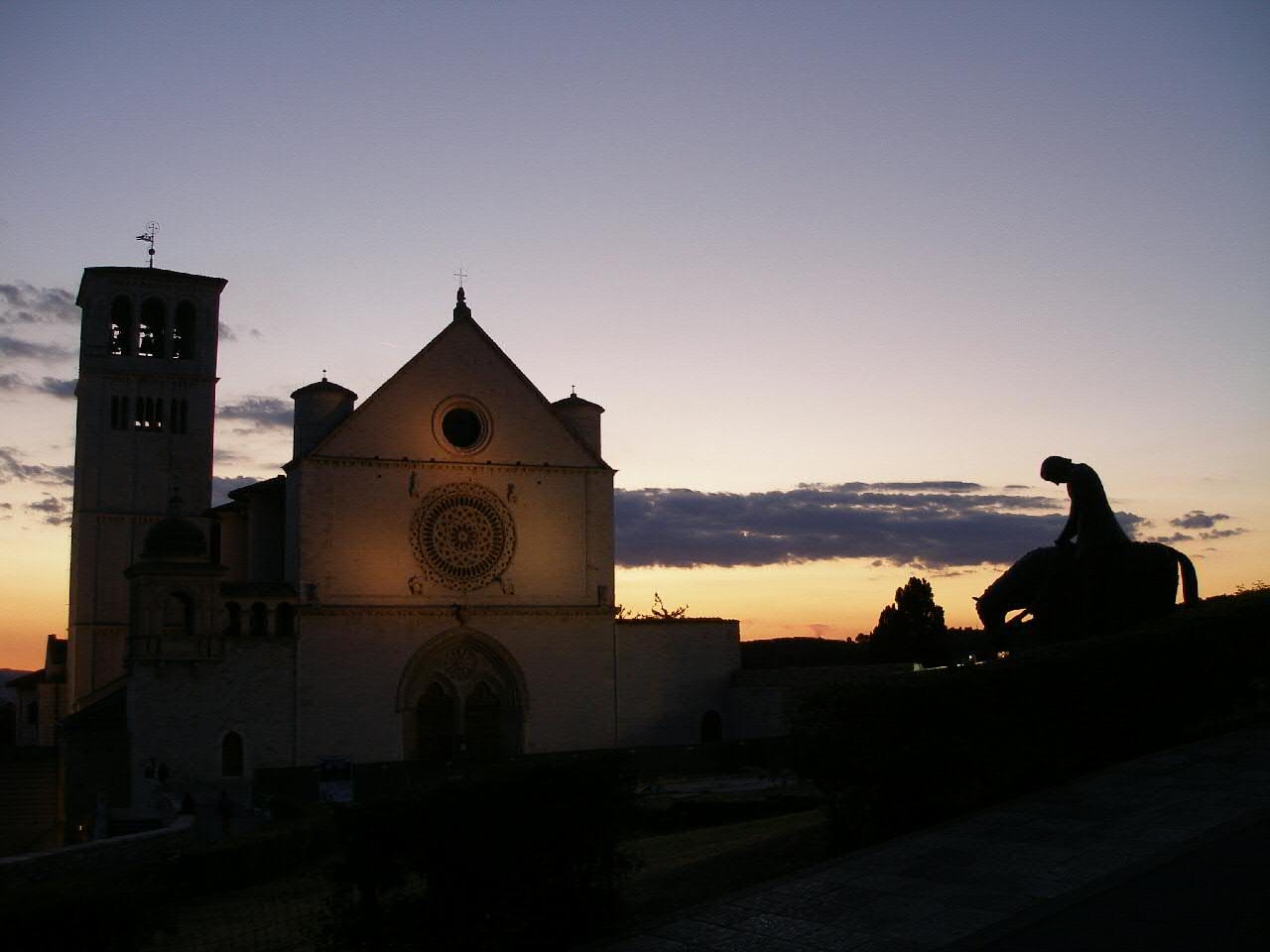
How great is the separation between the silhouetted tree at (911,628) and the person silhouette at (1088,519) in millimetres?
49399

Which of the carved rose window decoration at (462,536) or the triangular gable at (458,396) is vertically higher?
the triangular gable at (458,396)

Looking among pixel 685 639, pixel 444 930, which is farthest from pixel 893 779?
pixel 685 639

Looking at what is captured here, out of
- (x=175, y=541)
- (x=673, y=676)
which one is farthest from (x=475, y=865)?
(x=673, y=676)

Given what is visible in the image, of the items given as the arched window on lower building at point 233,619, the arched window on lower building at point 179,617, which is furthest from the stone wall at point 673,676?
the arched window on lower building at point 179,617

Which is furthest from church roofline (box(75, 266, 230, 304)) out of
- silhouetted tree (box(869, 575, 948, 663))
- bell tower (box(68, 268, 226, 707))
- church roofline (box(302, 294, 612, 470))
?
silhouetted tree (box(869, 575, 948, 663))

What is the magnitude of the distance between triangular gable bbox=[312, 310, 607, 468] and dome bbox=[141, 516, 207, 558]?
15.7ft

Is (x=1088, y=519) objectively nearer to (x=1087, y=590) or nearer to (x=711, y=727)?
(x=1087, y=590)

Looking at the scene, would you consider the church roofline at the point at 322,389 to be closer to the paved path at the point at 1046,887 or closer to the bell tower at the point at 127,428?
the bell tower at the point at 127,428

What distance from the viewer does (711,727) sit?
156 feet

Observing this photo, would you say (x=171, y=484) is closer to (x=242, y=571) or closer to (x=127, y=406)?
(x=127, y=406)

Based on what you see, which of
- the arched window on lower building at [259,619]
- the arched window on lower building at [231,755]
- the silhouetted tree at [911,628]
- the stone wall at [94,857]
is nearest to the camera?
the stone wall at [94,857]

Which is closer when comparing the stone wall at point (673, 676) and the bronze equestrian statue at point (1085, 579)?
the bronze equestrian statue at point (1085, 579)

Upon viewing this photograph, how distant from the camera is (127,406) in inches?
2221

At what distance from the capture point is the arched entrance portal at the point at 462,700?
Answer: 142 ft
